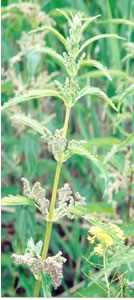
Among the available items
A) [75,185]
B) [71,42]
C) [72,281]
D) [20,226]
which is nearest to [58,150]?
[71,42]

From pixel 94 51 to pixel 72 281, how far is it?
0.78 metres

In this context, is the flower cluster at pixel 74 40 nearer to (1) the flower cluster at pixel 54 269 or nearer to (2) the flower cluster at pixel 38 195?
(2) the flower cluster at pixel 38 195

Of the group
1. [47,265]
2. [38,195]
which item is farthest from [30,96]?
[47,265]

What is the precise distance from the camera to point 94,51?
1.81m

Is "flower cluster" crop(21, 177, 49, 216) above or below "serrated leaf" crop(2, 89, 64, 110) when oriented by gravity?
below

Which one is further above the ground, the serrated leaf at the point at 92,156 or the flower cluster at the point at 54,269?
the serrated leaf at the point at 92,156

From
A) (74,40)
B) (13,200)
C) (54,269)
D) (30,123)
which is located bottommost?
(54,269)

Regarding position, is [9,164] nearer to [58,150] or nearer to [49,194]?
[49,194]

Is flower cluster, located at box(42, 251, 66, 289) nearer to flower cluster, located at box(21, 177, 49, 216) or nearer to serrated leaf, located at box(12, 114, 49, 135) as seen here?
flower cluster, located at box(21, 177, 49, 216)

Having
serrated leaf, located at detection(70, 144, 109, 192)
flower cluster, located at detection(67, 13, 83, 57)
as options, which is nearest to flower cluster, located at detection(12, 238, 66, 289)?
serrated leaf, located at detection(70, 144, 109, 192)

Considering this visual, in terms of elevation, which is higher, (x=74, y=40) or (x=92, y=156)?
(x=74, y=40)

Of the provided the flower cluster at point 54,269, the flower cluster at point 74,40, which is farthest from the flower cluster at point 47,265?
the flower cluster at point 74,40

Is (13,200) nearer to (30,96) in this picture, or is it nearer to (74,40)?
(30,96)

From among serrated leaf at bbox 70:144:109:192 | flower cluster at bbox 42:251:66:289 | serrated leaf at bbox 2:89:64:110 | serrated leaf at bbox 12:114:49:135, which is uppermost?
serrated leaf at bbox 2:89:64:110
